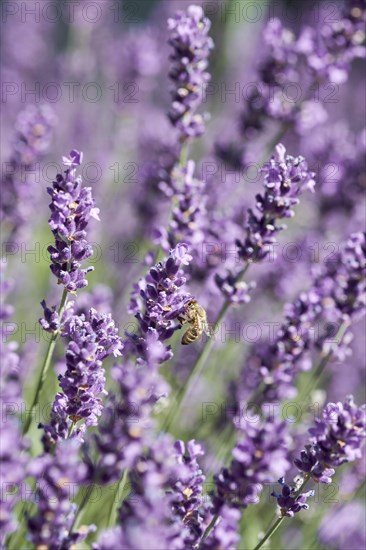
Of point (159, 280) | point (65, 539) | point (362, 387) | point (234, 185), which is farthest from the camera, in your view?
point (362, 387)

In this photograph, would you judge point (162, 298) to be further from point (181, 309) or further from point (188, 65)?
point (188, 65)

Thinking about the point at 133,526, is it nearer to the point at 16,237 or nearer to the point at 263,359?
the point at 263,359

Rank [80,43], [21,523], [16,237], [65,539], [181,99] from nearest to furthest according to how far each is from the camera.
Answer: [65,539], [21,523], [181,99], [16,237], [80,43]

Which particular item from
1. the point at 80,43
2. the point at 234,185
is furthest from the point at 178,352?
the point at 80,43

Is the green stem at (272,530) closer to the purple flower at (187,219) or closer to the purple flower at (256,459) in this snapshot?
the purple flower at (256,459)

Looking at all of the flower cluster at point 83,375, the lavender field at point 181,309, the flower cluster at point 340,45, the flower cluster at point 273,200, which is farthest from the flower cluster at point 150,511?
the flower cluster at point 340,45
